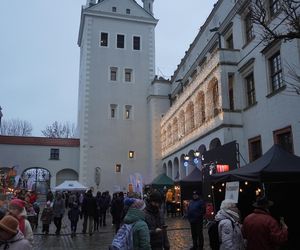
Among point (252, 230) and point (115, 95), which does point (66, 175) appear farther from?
point (252, 230)

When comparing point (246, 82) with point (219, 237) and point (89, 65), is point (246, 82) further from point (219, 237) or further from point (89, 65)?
point (89, 65)

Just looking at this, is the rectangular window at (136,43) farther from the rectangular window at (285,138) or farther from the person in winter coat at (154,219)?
the person in winter coat at (154,219)

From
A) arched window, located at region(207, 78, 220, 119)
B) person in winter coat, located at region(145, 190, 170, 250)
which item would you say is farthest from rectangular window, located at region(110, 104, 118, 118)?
person in winter coat, located at region(145, 190, 170, 250)

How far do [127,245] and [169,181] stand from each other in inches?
931

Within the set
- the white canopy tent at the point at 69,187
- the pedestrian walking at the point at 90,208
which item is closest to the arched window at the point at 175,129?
the white canopy tent at the point at 69,187

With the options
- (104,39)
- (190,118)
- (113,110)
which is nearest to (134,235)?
(190,118)

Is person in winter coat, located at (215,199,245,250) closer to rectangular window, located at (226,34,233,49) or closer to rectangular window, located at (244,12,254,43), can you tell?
rectangular window, located at (244,12,254,43)

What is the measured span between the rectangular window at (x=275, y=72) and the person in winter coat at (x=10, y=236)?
1507 cm

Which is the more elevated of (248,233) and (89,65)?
(89,65)

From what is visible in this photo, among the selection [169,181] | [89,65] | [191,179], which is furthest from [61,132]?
[191,179]

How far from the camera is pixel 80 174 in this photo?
124 feet

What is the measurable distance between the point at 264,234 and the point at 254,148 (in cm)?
1446

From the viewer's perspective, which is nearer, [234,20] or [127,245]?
[127,245]

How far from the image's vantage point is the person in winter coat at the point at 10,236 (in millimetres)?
A: 4703
